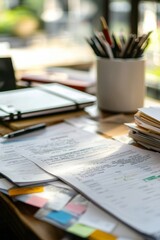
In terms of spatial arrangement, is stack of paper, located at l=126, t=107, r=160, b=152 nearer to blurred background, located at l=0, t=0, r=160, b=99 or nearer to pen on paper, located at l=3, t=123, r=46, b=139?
pen on paper, located at l=3, t=123, r=46, b=139

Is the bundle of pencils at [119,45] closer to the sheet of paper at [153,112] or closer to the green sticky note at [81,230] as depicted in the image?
the sheet of paper at [153,112]

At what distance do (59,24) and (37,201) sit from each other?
8.53ft

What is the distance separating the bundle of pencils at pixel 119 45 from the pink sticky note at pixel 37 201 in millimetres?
601

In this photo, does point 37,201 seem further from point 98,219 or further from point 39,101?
point 39,101

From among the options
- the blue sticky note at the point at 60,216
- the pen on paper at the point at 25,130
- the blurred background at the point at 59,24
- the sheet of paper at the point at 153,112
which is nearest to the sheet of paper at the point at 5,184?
the blue sticky note at the point at 60,216

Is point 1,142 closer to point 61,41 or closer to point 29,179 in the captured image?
point 29,179

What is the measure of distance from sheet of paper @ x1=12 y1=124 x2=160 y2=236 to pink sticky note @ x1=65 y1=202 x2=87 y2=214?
25 millimetres

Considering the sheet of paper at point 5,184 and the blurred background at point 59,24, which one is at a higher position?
the blurred background at point 59,24

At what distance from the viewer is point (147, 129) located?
928 millimetres

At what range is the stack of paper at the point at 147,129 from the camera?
90 centimetres

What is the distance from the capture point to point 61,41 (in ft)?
10.5

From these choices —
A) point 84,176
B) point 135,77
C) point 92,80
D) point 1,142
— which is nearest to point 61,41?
point 92,80

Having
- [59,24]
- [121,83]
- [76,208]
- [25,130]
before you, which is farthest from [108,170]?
[59,24]

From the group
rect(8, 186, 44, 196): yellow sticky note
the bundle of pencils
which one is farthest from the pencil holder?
rect(8, 186, 44, 196): yellow sticky note
